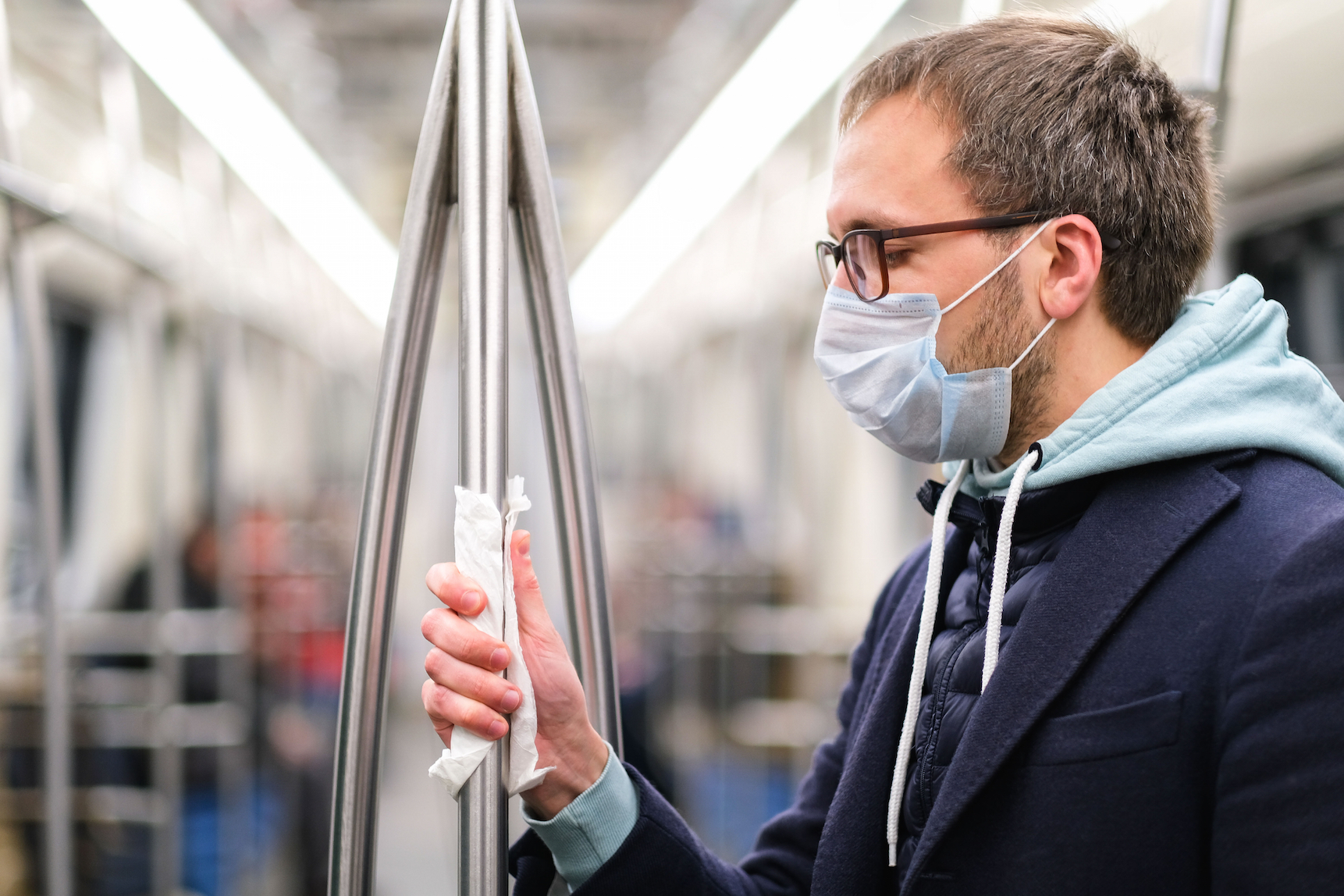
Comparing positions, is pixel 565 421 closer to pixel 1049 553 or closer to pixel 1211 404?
pixel 1049 553

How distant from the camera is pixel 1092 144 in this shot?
1.15 meters

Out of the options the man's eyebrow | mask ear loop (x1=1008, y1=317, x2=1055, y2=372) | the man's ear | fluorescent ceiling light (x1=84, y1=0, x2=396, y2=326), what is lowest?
mask ear loop (x1=1008, y1=317, x2=1055, y2=372)

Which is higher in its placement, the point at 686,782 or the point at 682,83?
the point at 682,83

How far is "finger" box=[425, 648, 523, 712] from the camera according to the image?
3.10ft

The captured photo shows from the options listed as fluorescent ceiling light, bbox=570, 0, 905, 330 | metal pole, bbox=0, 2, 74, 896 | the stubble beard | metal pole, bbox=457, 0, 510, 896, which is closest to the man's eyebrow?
the stubble beard

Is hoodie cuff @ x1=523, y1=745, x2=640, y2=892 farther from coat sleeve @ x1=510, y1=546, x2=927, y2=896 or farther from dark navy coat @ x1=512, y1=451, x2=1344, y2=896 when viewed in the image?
dark navy coat @ x1=512, y1=451, x2=1344, y2=896

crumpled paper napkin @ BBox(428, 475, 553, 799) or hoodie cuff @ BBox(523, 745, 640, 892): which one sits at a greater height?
crumpled paper napkin @ BBox(428, 475, 553, 799)

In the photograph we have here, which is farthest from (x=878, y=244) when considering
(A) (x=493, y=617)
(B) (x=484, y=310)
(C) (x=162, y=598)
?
(C) (x=162, y=598)

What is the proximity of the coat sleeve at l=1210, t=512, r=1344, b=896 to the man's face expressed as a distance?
386 millimetres

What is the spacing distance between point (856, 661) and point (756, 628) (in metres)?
3.08

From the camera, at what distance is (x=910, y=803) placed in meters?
1.16

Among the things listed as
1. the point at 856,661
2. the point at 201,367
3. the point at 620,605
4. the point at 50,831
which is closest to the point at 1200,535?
the point at 856,661

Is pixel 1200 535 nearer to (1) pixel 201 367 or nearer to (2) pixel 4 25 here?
(2) pixel 4 25

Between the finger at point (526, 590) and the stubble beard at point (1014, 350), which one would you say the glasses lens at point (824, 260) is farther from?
the finger at point (526, 590)
